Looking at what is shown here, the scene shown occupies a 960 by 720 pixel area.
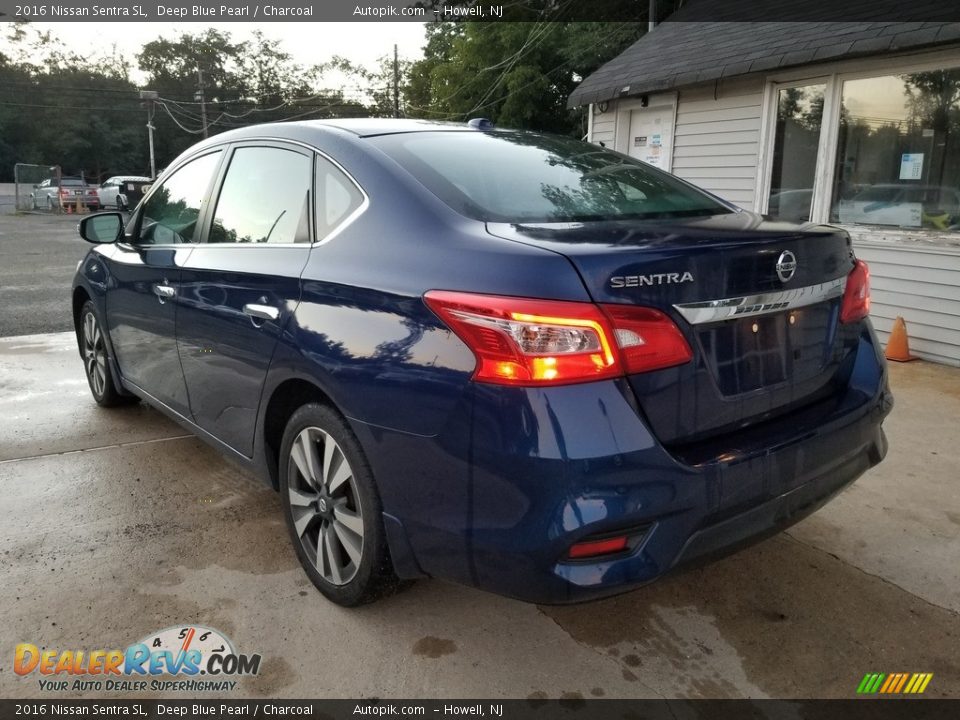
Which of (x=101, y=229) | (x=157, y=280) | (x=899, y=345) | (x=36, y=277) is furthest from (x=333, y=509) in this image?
(x=36, y=277)

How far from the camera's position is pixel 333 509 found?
8.36 ft

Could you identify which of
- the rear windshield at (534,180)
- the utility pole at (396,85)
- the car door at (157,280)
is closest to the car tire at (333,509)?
the rear windshield at (534,180)

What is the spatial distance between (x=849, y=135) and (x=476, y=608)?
6.19 metres

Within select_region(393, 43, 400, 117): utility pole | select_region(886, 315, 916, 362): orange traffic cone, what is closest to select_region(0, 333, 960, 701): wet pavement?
select_region(886, 315, 916, 362): orange traffic cone

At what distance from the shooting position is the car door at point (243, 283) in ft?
8.88

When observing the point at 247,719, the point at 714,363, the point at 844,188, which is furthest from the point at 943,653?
the point at 844,188

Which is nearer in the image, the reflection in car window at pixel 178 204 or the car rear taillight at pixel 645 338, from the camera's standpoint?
the car rear taillight at pixel 645 338

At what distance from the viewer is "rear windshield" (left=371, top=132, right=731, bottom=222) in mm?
2422

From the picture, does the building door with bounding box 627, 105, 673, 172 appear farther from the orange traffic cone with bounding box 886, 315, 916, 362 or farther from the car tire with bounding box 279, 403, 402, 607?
the car tire with bounding box 279, 403, 402, 607

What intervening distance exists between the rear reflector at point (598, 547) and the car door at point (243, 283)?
4.11 feet

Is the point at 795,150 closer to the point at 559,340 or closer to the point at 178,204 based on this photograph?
the point at 178,204

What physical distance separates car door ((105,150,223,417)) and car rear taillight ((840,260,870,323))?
8.62ft

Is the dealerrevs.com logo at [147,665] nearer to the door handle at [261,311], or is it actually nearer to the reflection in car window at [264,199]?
the door handle at [261,311]

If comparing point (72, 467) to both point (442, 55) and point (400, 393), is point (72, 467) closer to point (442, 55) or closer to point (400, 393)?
point (400, 393)
